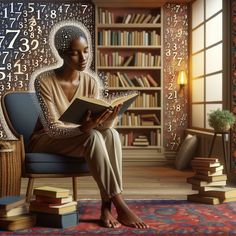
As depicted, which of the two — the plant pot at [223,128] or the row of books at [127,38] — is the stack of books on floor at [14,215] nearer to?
the plant pot at [223,128]

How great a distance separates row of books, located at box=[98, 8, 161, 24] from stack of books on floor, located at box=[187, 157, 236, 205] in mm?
3269

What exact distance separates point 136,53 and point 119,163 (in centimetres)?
381

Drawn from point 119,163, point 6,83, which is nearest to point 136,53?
point 6,83

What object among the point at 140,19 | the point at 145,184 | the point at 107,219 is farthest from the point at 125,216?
the point at 140,19

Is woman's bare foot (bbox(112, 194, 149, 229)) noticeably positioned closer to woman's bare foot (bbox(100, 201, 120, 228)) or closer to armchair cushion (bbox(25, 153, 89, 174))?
A: woman's bare foot (bbox(100, 201, 120, 228))

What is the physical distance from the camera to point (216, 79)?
5.66 metres

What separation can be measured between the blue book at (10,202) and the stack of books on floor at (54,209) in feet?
0.39

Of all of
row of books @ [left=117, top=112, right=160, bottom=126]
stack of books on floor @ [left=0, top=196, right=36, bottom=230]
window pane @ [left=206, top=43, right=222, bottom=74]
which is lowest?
stack of books on floor @ [left=0, top=196, right=36, bottom=230]

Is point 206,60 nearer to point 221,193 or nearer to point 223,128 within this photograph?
point 223,128

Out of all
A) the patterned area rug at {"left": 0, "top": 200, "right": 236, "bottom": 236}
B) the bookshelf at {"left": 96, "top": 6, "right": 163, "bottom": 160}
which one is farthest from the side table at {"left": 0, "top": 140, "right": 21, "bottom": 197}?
the bookshelf at {"left": 96, "top": 6, "right": 163, "bottom": 160}

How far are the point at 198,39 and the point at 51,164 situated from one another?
3.90m

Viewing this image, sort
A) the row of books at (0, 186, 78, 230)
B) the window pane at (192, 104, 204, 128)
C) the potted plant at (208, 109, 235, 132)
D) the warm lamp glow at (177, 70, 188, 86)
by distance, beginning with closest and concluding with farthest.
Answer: the row of books at (0, 186, 78, 230) < the potted plant at (208, 109, 235, 132) < the window pane at (192, 104, 204, 128) < the warm lamp glow at (177, 70, 188, 86)

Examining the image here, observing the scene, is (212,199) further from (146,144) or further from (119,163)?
(146,144)

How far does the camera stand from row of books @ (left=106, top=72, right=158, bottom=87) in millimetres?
6633
